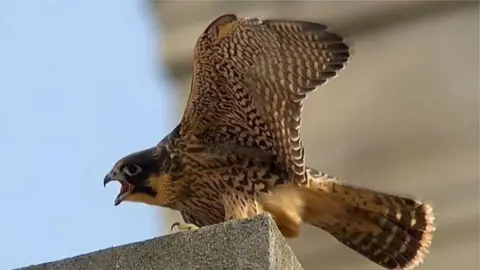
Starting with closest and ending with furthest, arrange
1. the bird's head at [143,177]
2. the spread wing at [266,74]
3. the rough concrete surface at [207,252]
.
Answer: the rough concrete surface at [207,252] < the spread wing at [266,74] < the bird's head at [143,177]

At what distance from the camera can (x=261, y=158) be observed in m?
4.07

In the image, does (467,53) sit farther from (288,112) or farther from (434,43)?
(288,112)

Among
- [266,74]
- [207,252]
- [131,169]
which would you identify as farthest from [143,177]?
[207,252]

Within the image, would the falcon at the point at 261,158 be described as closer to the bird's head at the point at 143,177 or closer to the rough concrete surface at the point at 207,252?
the bird's head at the point at 143,177

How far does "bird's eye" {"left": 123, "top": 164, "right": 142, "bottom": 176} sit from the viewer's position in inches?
163

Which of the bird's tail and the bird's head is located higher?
the bird's head

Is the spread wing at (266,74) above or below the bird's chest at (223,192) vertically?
above

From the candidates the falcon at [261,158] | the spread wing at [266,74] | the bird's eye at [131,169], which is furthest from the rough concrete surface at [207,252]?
the bird's eye at [131,169]

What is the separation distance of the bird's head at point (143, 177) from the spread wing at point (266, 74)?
23 centimetres

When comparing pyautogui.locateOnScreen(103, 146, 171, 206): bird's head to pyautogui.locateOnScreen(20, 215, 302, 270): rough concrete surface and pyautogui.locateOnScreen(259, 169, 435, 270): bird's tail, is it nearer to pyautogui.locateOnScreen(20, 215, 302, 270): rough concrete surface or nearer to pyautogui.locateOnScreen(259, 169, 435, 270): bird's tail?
pyautogui.locateOnScreen(259, 169, 435, 270): bird's tail

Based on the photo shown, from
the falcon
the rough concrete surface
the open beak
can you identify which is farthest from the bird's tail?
the rough concrete surface

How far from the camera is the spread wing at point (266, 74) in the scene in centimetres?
396

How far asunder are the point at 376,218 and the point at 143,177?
0.80m

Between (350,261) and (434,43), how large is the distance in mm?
1670
